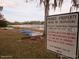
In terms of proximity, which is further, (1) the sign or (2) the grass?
(2) the grass

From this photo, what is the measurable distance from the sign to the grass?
1.73m

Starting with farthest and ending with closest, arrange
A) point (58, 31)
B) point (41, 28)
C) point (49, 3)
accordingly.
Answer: point (41, 28), point (49, 3), point (58, 31)

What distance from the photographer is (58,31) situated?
12.8ft

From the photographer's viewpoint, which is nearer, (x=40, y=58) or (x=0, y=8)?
(x=40, y=58)

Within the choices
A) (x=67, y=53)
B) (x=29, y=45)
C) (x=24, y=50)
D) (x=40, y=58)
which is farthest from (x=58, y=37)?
(x=29, y=45)

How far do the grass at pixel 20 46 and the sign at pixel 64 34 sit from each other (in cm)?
173

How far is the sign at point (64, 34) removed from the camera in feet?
11.2

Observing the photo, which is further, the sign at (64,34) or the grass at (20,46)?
the grass at (20,46)

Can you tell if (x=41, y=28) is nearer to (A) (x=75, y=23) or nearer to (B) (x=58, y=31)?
(B) (x=58, y=31)

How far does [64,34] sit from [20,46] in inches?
159

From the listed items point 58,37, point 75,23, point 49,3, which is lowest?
point 58,37

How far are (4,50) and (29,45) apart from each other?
3.22 ft

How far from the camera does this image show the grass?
21.4ft

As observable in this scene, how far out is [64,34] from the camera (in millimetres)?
3676
